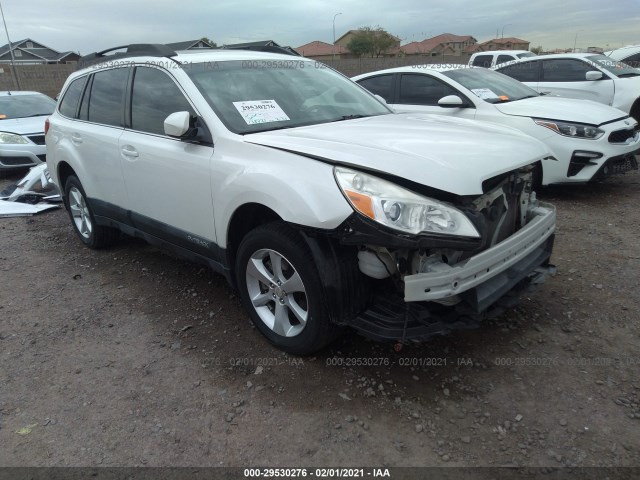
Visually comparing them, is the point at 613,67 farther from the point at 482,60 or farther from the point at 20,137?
the point at 20,137

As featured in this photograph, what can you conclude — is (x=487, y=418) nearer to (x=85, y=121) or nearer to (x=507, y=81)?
(x=85, y=121)

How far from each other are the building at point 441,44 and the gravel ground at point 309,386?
2821 inches

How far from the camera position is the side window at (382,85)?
674 centimetres

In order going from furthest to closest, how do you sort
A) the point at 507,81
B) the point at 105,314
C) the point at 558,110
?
the point at 507,81 → the point at 558,110 → the point at 105,314

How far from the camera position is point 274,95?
3381mm

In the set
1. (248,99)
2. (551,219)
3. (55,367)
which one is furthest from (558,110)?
(55,367)

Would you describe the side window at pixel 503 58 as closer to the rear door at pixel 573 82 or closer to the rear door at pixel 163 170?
the rear door at pixel 573 82

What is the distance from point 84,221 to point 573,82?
792 centimetres

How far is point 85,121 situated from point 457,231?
3.71 meters

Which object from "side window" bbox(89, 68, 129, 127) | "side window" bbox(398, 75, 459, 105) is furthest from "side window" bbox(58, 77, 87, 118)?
"side window" bbox(398, 75, 459, 105)

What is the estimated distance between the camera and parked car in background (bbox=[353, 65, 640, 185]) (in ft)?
17.9

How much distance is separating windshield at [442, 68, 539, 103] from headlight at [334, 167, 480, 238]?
4.19 m

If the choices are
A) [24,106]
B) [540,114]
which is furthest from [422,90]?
[24,106]

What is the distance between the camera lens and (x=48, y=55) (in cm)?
5622
